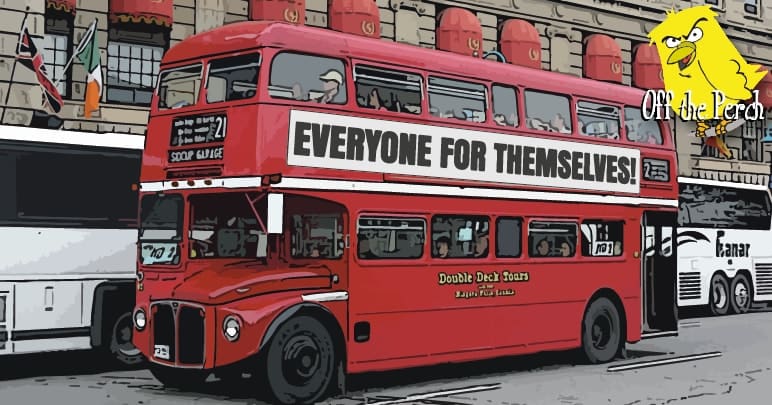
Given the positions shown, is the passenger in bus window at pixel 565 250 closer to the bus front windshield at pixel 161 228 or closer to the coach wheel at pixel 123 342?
the bus front windshield at pixel 161 228

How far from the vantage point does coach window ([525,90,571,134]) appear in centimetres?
1505

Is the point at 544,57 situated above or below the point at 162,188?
above

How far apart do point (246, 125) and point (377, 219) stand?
6.33ft

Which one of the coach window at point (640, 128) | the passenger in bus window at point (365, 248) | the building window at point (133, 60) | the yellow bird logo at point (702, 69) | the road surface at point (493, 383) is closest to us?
the road surface at point (493, 383)

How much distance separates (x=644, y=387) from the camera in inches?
520

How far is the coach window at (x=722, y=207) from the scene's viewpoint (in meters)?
25.4

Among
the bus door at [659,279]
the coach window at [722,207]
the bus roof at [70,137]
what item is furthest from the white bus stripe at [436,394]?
the coach window at [722,207]

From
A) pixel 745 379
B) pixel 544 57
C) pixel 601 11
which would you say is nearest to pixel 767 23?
pixel 601 11

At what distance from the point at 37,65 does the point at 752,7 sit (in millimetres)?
27399

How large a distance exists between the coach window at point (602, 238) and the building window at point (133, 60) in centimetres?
1239

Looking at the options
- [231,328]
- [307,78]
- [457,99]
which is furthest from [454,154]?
[231,328]

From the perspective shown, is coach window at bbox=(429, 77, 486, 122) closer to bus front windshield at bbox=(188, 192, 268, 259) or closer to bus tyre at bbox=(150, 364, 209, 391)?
bus front windshield at bbox=(188, 192, 268, 259)

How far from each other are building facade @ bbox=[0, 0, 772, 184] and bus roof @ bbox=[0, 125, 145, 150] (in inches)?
49.7

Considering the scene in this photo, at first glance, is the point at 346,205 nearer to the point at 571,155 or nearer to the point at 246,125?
the point at 246,125
